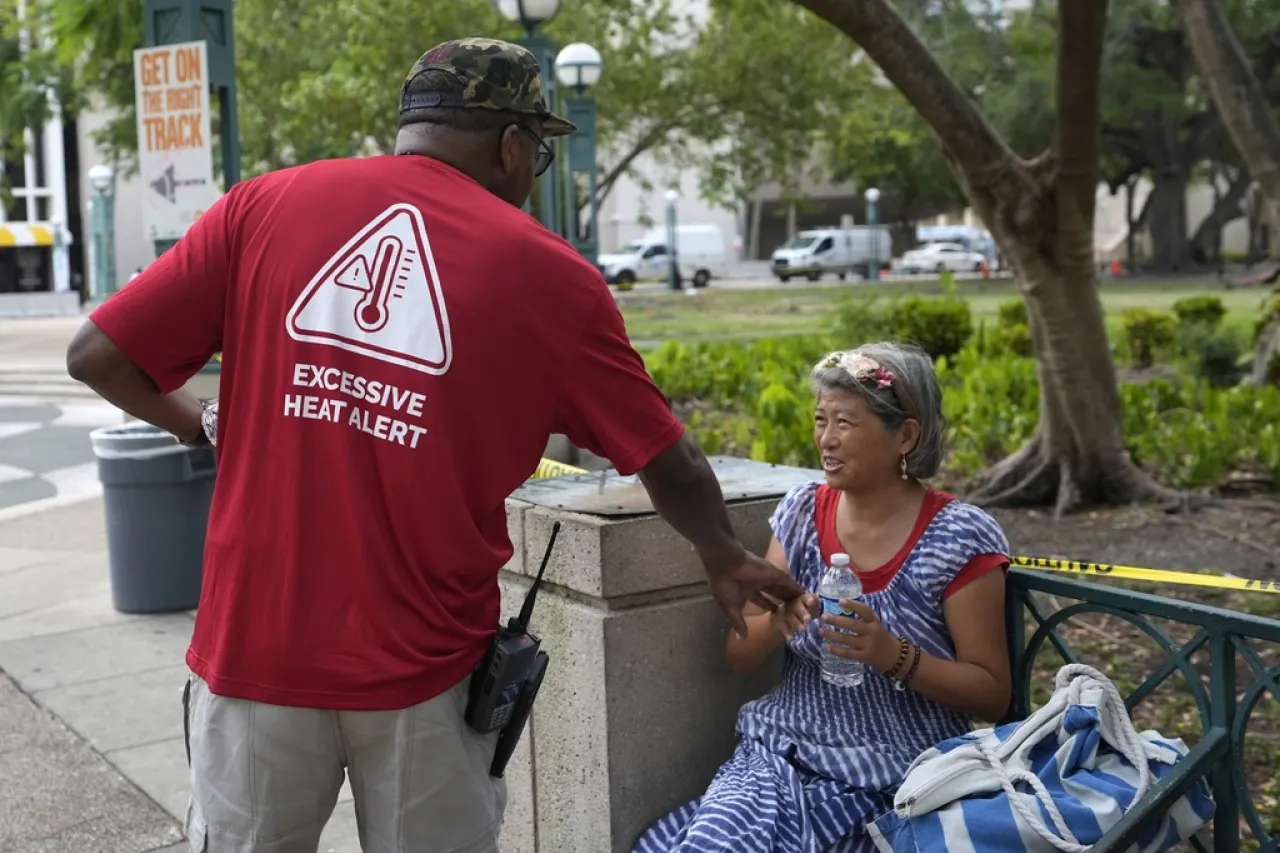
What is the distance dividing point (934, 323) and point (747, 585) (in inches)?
529

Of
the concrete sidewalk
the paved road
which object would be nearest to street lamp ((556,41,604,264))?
the paved road

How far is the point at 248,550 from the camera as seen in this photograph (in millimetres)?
2164

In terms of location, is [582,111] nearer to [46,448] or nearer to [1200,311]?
[46,448]

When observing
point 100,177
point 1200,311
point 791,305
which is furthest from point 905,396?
point 100,177

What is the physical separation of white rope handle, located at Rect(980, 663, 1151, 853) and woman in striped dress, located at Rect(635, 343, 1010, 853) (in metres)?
0.28

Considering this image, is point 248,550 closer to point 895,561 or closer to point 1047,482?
point 895,561

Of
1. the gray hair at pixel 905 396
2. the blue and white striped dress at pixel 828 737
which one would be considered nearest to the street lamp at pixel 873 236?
the gray hair at pixel 905 396

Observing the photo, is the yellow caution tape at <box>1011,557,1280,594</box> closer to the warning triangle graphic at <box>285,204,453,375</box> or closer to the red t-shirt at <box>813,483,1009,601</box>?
the red t-shirt at <box>813,483,1009,601</box>

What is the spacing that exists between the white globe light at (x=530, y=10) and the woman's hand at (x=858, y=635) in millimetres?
9529

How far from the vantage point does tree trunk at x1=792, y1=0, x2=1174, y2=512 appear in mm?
7168

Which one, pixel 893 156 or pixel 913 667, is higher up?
pixel 893 156

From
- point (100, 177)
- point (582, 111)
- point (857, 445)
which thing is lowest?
point (857, 445)

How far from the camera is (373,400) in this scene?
6.94ft

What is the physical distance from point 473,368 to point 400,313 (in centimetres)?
14
